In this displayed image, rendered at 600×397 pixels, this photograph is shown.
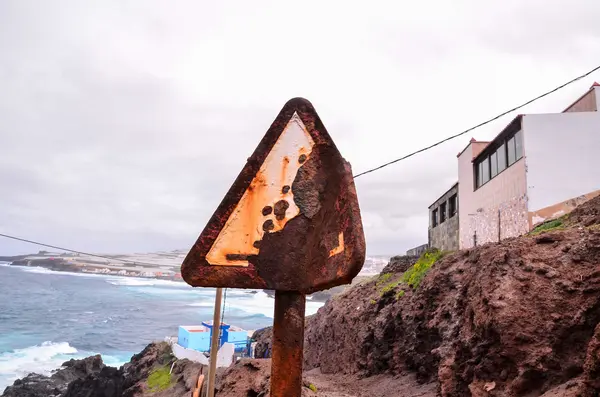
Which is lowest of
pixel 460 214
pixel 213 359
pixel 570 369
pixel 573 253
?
pixel 213 359

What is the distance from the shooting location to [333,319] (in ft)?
66.8

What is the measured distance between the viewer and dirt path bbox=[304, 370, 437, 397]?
39.5 ft

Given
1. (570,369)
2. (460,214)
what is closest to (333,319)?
(460,214)

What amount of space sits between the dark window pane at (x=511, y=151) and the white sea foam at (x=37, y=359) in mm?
39218

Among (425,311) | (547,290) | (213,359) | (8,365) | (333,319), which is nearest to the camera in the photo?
(547,290)

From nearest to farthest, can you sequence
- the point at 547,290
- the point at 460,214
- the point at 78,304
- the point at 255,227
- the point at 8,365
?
the point at 255,227 < the point at 547,290 < the point at 460,214 < the point at 8,365 < the point at 78,304

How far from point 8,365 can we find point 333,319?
1582 inches

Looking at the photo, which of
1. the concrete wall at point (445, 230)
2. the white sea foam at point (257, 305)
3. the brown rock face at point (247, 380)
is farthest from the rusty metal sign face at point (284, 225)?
the white sea foam at point (257, 305)

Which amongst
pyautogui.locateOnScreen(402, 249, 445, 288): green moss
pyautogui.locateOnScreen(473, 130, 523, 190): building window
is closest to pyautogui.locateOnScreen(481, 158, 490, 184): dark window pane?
pyautogui.locateOnScreen(473, 130, 523, 190): building window

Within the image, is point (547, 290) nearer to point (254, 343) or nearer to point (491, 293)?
point (491, 293)

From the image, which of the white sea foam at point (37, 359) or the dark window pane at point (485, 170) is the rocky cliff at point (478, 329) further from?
the white sea foam at point (37, 359)

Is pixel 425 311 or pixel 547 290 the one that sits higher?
pixel 547 290

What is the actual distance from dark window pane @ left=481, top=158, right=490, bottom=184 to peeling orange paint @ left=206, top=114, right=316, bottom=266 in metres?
19.7

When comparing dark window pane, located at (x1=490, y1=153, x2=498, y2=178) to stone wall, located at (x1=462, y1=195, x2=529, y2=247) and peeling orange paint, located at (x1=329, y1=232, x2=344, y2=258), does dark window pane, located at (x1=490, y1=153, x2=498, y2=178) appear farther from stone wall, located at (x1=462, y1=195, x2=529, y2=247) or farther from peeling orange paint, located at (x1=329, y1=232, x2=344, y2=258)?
peeling orange paint, located at (x1=329, y1=232, x2=344, y2=258)
